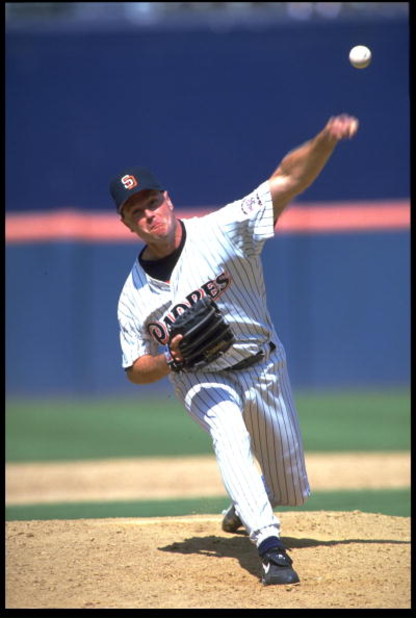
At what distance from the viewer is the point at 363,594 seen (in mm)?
3268

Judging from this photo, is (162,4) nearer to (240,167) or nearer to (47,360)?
(240,167)

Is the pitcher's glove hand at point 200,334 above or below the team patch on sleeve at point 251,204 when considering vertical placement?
below

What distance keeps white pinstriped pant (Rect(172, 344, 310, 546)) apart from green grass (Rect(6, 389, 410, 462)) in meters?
Result: 4.21

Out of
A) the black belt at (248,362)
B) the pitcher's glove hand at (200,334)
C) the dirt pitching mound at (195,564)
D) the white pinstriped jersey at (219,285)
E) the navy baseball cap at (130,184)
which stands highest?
the navy baseball cap at (130,184)

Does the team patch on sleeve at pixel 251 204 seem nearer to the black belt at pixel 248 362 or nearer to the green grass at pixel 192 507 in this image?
the black belt at pixel 248 362

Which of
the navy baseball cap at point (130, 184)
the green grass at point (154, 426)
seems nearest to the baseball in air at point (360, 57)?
the navy baseball cap at point (130, 184)

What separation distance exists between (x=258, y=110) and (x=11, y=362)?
4903 mm

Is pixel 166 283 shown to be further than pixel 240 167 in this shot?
No

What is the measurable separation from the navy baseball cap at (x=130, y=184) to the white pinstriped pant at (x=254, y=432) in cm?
73

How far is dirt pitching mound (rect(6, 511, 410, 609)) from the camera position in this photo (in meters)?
3.23

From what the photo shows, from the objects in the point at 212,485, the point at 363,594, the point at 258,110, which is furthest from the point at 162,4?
the point at 363,594

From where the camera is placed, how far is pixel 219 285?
3639mm

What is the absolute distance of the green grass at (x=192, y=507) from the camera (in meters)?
5.42

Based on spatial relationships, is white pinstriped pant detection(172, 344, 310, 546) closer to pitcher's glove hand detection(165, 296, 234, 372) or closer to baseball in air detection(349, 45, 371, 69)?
pitcher's glove hand detection(165, 296, 234, 372)
